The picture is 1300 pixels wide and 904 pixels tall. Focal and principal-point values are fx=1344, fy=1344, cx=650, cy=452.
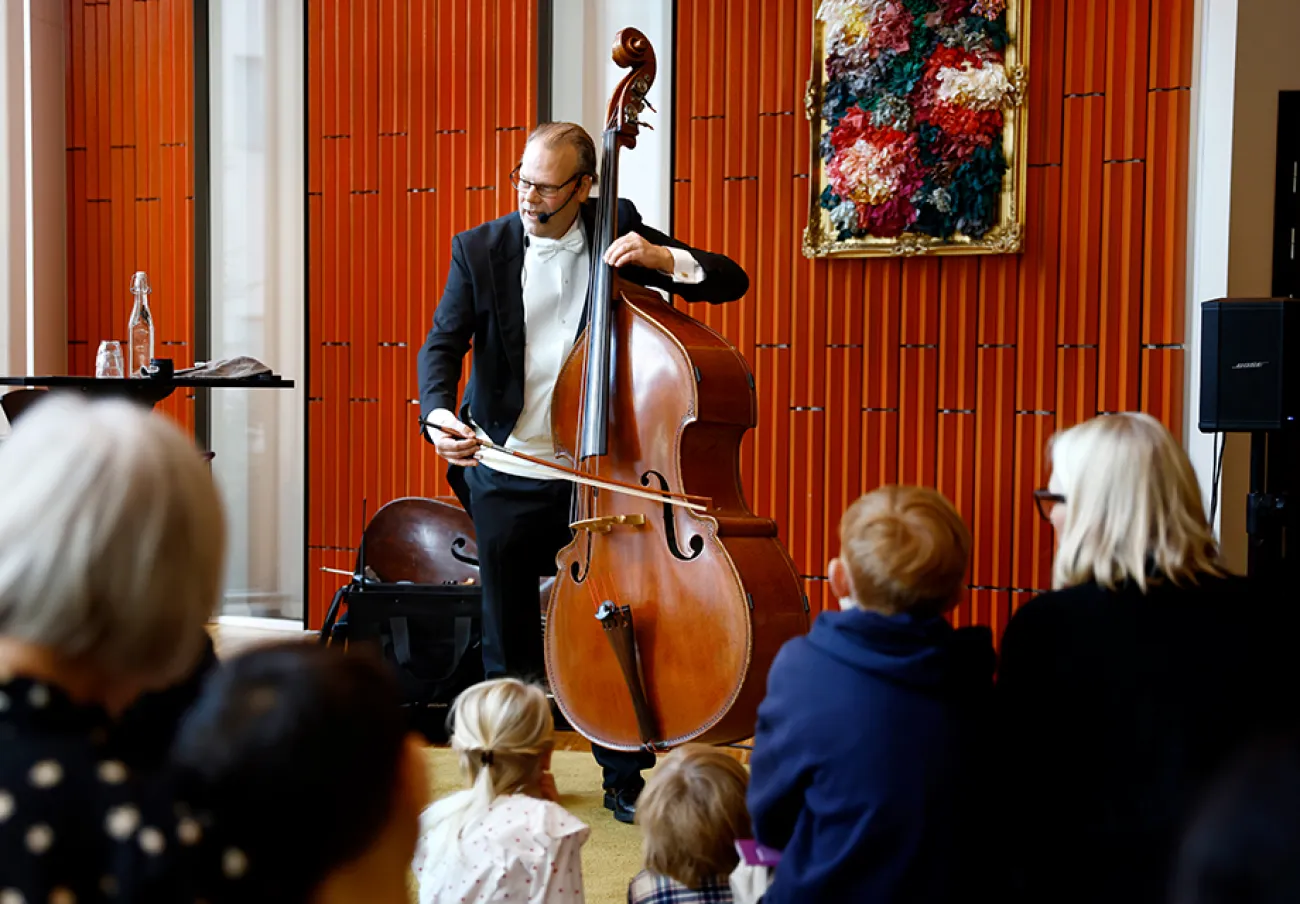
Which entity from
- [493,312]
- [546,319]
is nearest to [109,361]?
[493,312]

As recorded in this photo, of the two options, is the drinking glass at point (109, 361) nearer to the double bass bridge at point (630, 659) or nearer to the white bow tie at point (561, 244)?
the white bow tie at point (561, 244)

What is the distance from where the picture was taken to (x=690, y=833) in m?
1.90

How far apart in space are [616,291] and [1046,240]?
1975 mm

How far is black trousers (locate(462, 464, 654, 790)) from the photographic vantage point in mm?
3287

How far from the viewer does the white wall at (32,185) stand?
219 inches

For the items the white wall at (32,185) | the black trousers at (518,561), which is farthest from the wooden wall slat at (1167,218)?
the white wall at (32,185)

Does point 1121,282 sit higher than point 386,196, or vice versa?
point 386,196

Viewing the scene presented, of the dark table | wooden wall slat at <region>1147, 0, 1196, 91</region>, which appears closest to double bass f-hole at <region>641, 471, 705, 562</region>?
the dark table

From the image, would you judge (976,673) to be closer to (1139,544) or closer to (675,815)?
(1139,544)

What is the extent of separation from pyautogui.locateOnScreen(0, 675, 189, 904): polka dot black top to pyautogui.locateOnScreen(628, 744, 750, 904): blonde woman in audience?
1.09 meters

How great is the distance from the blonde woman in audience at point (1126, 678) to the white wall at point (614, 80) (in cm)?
327

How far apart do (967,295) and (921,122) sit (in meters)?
0.59

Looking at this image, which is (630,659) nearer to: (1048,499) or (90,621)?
(1048,499)

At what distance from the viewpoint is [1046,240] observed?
4398 mm
